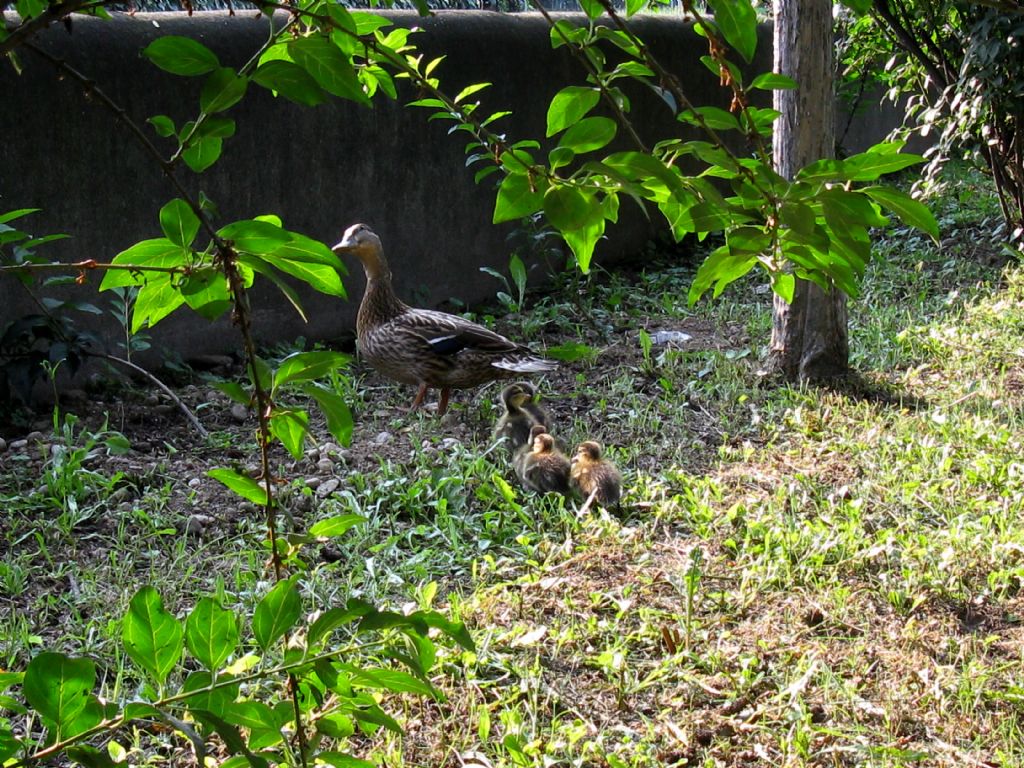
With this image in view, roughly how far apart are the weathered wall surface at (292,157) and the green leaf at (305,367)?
399cm

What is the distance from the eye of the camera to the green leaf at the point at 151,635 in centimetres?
127

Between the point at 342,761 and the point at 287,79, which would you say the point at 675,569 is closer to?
the point at 342,761

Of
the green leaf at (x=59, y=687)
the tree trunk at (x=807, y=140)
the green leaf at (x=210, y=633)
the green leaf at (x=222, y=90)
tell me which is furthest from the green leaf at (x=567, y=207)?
the tree trunk at (x=807, y=140)

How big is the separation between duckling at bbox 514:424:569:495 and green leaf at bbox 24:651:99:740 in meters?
3.78

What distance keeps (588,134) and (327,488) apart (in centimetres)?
384

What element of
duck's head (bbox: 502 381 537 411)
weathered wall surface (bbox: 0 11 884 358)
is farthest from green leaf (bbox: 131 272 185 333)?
duck's head (bbox: 502 381 537 411)

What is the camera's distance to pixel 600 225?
1.50 metres

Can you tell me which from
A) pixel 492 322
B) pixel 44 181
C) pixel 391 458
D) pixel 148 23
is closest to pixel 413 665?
pixel 391 458

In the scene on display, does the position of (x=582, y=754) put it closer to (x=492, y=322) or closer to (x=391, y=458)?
(x=391, y=458)

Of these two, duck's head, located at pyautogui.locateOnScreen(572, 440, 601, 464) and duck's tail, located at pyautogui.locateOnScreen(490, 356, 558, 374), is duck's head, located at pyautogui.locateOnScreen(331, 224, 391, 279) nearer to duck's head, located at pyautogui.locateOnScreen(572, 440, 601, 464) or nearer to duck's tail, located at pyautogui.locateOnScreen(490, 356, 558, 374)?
duck's tail, located at pyautogui.locateOnScreen(490, 356, 558, 374)

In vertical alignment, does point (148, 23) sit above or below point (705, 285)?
above

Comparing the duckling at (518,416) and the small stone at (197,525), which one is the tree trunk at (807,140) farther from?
the small stone at (197,525)

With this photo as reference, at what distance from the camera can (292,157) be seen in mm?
6918

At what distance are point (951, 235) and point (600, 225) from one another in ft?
29.0
